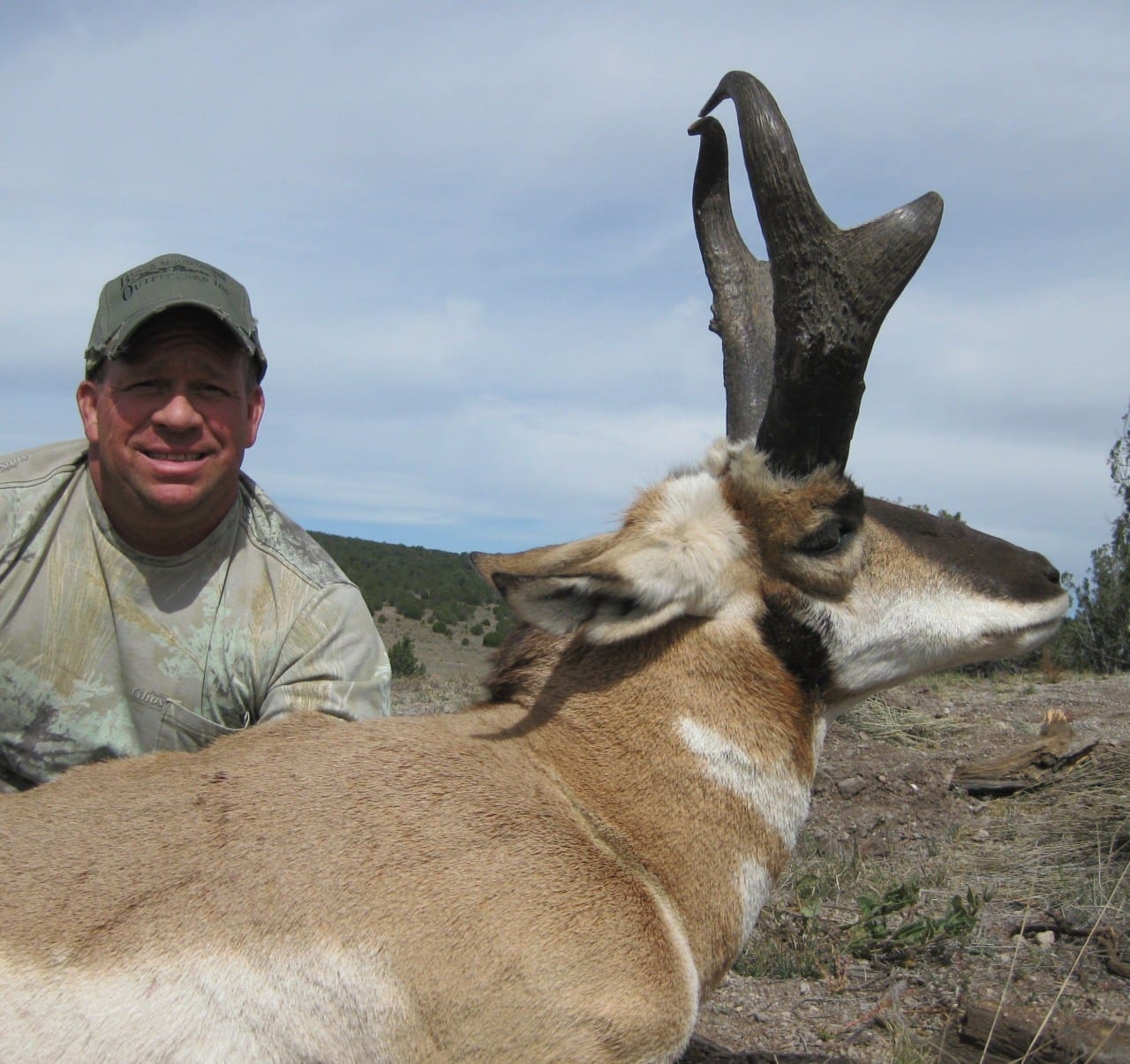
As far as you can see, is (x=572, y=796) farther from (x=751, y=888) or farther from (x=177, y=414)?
(x=177, y=414)

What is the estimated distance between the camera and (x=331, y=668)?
15.4 feet

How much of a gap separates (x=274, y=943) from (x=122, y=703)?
1999 mm

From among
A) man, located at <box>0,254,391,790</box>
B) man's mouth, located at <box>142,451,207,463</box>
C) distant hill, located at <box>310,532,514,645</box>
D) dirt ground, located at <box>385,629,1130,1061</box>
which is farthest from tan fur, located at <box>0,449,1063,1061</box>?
distant hill, located at <box>310,532,514,645</box>

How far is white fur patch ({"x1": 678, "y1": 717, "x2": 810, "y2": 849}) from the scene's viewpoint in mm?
3570

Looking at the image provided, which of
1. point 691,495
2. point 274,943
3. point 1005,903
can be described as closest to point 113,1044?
point 274,943

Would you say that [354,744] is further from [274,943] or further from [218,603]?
[218,603]

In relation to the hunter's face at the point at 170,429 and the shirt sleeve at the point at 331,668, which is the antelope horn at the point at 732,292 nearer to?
the shirt sleeve at the point at 331,668

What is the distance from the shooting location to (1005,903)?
22.0ft

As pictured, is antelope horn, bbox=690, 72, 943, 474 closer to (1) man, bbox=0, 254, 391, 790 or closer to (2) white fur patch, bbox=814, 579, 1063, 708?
(2) white fur patch, bbox=814, 579, 1063, 708

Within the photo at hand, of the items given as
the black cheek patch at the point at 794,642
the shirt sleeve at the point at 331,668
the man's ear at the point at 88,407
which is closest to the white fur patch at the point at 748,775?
the black cheek patch at the point at 794,642

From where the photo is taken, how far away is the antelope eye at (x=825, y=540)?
386cm

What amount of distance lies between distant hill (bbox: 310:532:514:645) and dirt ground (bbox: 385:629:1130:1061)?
22.6m

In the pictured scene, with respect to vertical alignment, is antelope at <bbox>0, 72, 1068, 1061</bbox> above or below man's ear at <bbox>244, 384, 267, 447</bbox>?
below

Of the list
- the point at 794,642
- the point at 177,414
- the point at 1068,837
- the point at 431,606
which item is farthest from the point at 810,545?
the point at 431,606
